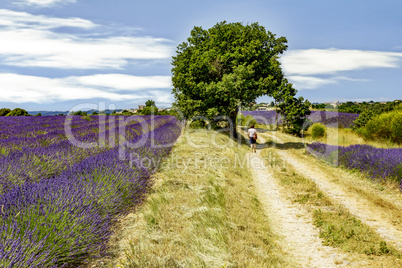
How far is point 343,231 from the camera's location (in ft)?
15.6

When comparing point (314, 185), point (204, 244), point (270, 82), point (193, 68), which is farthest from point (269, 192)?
point (193, 68)

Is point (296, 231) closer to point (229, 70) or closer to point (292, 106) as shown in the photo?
point (229, 70)

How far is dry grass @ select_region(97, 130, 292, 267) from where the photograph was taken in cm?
321

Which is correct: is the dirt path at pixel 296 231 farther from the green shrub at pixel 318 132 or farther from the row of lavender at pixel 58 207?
the green shrub at pixel 318 132

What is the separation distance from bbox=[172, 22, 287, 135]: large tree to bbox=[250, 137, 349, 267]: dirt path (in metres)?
9.01

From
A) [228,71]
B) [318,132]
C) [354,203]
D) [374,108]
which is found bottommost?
[354,203]

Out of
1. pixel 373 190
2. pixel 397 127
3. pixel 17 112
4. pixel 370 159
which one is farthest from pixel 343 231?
pixel 17 112

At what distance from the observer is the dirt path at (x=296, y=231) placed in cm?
400

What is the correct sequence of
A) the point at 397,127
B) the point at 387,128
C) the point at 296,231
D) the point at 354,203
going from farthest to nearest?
the point at 387,128 < the point at 397,127 < the point at 354,203 < the point at 296,231

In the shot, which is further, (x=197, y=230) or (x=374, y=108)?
(x=374, y=108)

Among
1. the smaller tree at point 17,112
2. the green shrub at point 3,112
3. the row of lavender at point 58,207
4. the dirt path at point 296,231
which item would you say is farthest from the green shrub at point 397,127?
the green shrub at point 3,112

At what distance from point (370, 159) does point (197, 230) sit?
777 cm

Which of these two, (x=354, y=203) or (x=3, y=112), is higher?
(x=3, y=112)

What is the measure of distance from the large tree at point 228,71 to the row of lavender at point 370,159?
6153 mm
